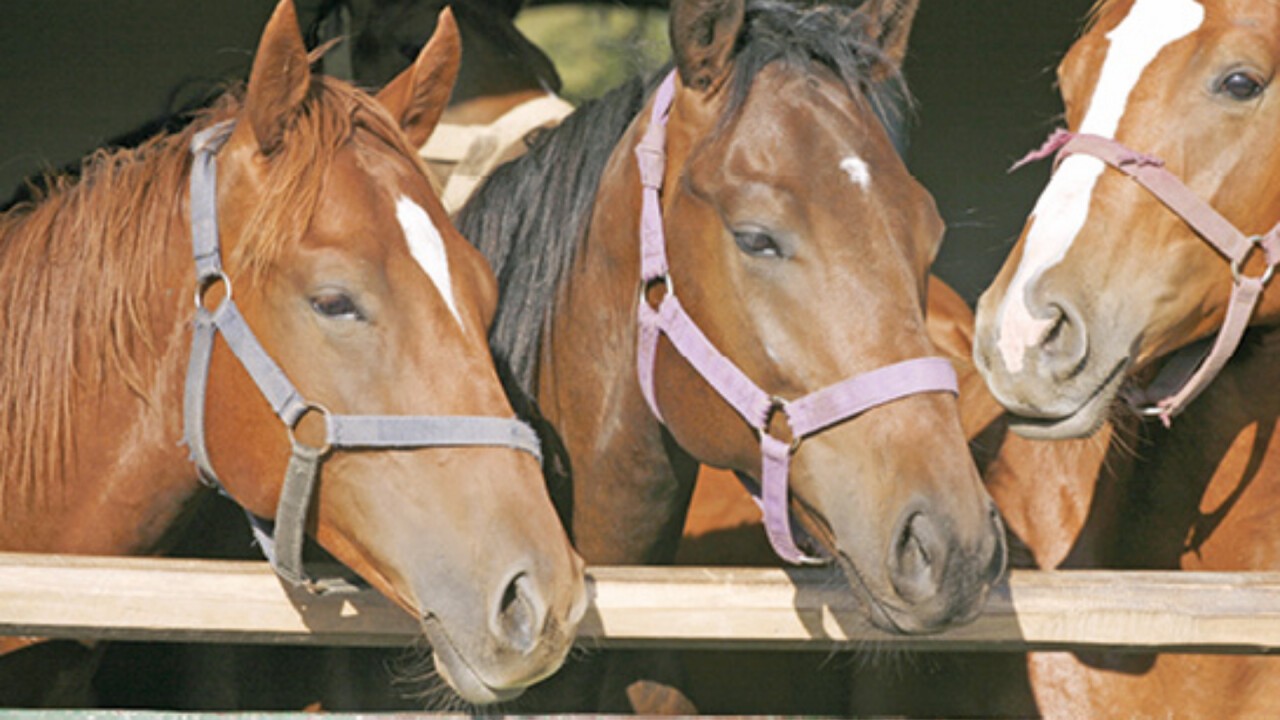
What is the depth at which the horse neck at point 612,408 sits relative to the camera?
233 centimetres

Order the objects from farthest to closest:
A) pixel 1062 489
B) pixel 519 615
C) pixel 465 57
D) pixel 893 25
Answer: pixel 465 57 → pixel 1062 489 → pixel 893 25 → pixel 519 615

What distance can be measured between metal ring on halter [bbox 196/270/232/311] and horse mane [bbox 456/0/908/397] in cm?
64

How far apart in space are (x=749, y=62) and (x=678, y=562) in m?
1.24

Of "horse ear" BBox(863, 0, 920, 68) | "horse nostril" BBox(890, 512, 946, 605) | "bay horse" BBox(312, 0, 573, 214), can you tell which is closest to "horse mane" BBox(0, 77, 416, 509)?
"horse ear" BBox(863, 0, 920, 68)

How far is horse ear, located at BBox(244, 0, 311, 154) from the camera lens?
1.92 meters

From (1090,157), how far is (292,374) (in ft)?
4.30

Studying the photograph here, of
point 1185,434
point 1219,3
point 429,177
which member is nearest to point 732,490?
point 1185,434

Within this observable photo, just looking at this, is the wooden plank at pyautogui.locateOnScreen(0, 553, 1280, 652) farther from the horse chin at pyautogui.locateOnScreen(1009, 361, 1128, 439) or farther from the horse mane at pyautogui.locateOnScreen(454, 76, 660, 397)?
the horse mane at pyautogui.locateOnScreen(454, 76, 660, 397)

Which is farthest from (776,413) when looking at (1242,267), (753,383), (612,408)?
(1242,267)

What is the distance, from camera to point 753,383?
2053mm

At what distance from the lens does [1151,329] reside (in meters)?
2.18

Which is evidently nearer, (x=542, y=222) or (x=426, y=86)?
(x=426, y=86)

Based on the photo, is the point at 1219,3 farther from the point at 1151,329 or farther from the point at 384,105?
the point at 384,105

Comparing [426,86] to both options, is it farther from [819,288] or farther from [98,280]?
[819,288]
